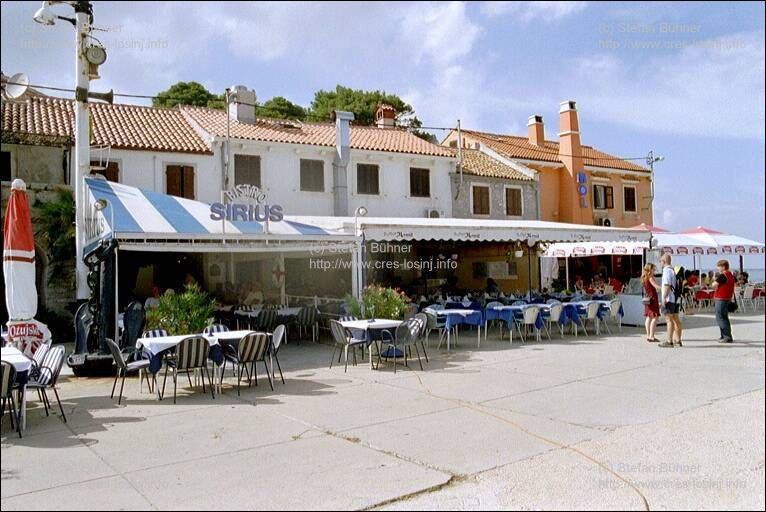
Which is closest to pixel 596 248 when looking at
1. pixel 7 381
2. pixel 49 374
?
pixel 49 374

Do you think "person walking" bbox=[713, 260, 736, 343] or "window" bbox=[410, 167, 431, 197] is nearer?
"person walking" bbox=[713, 260, 736, 343]

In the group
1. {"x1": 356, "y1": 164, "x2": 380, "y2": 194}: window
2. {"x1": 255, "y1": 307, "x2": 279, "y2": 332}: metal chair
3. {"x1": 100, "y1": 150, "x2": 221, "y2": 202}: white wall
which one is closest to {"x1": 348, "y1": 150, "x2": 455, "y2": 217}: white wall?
{"x1": 356, "y1": 164, "x2": 380, "y2": 194}: window

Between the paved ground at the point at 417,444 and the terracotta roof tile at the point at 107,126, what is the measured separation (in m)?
9.14

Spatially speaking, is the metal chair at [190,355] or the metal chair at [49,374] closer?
the metal chair at [49,374]

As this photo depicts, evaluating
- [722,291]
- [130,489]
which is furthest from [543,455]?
[722,291]

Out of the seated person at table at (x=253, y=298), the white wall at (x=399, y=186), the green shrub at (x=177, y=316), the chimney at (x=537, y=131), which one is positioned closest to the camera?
the green shrub at (x=177, y=316)

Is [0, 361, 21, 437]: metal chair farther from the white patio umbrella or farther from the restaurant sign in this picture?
the white patio umbrella

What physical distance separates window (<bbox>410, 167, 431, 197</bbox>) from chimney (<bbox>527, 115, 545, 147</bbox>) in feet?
29.9

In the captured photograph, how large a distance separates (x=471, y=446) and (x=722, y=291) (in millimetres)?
7294

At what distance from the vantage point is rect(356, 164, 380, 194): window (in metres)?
19.3

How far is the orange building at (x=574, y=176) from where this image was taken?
24266 millimetres

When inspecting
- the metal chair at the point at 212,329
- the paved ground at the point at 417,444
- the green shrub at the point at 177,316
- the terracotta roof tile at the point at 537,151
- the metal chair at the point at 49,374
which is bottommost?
the paved ground at the point at 417,444

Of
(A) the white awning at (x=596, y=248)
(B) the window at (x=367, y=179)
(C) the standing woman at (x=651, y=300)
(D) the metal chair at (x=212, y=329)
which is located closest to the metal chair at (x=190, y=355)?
(D) the metal chair at (x=212, y=329)

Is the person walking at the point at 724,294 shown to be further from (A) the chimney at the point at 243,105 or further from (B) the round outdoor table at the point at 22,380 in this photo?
(A) the chimney at the point at 243,105
